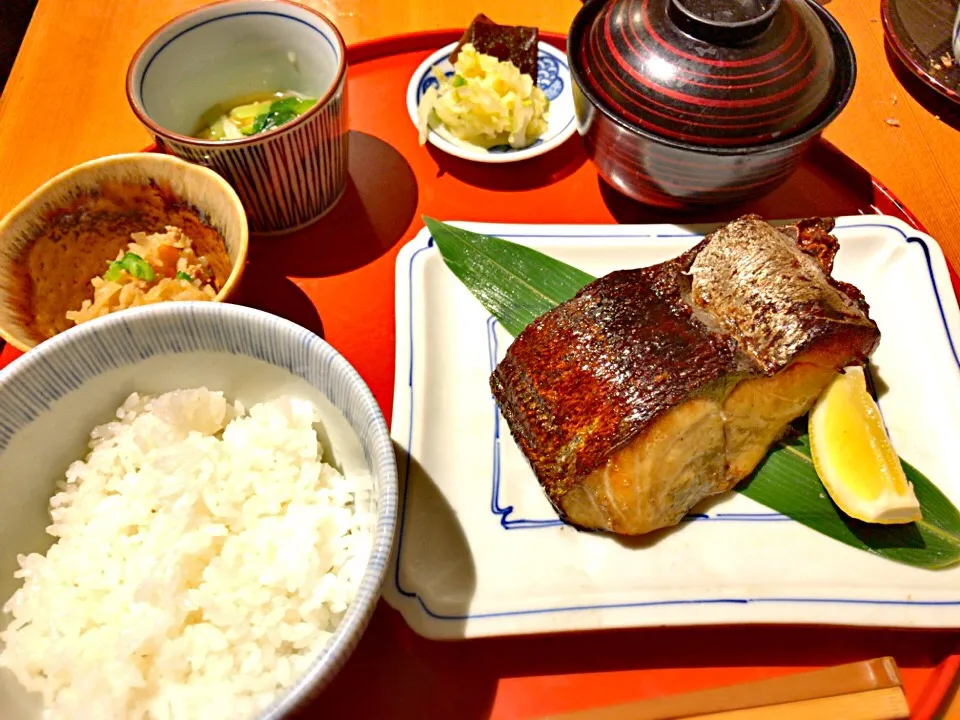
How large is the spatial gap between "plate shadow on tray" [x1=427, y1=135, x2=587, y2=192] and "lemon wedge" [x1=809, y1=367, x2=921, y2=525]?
112cm

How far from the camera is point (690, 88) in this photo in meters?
1.70

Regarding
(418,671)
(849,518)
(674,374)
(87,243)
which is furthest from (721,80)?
(87,243)

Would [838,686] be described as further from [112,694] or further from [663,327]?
[112,694]

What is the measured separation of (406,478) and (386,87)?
5.22 ft

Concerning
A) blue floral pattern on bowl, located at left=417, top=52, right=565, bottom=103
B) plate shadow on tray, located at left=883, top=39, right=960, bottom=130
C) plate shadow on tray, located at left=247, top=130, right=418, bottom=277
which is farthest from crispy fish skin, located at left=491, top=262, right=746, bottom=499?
plate shadow on tray, located at left=883, top=39, right=960, bottom=130

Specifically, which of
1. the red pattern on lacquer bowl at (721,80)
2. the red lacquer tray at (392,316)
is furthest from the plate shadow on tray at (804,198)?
the red pattern on lacquer bowl at (721,80)

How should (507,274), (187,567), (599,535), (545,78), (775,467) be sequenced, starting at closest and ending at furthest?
(187,567) < (599,535) < (775,467) < (507,274) < (545,78)

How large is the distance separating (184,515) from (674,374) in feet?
3.37

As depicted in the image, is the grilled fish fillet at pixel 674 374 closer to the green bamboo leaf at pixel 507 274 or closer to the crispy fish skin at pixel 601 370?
the crispy fish skin at pixel 601 370

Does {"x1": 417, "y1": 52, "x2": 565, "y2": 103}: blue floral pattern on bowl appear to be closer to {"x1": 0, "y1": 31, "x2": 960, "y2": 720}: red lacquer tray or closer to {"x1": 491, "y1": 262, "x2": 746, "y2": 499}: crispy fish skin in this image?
{"x1": 0, "y1": 31, "x2": 960, "y2": 720}: red lacquer tray

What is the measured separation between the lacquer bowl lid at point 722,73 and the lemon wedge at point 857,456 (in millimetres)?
679

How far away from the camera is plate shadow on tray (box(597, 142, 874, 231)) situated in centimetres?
211

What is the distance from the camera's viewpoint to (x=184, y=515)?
48.1 inches

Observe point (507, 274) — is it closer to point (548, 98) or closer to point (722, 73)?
point (722, 73)
